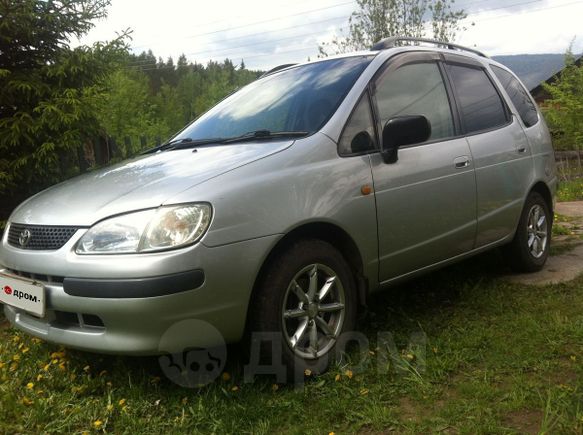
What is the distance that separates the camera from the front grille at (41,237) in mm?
2332

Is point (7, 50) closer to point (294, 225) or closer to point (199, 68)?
point (294, 225)

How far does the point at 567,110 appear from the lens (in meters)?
18.1

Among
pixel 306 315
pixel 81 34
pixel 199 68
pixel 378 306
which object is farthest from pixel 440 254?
pixel 199 68

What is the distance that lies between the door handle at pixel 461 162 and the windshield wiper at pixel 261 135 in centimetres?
114

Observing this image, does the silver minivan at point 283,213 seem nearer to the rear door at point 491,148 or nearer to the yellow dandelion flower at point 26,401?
the rear door at point 491,148

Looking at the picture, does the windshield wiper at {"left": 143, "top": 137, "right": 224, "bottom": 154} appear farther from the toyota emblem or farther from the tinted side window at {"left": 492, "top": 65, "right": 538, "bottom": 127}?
the tinted side window at {"left": 492, "top": 65, "right": 538, "bottom": 127}

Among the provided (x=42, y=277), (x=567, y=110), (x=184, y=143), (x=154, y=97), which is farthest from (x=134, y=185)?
(x=154, y=97)

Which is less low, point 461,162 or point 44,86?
point 44,86

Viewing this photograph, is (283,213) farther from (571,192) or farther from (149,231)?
(571,192)

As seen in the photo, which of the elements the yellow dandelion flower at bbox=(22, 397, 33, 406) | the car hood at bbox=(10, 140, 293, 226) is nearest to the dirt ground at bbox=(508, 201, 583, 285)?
the car hood at bbox=(10, 140, 293, 226)

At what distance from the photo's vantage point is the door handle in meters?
3.39

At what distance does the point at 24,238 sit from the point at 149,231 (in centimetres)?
80

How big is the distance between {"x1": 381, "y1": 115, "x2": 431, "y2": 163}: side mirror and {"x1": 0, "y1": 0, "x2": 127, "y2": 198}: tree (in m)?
2.94

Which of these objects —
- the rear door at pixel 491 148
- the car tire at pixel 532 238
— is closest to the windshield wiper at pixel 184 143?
the rear door at pixel 491 148
